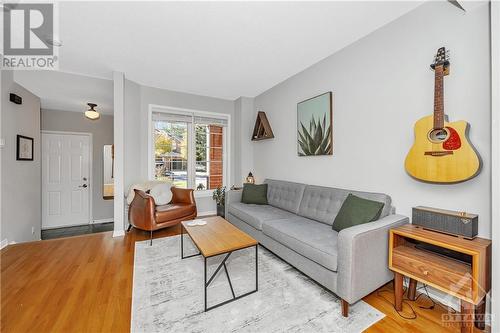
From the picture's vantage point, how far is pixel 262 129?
4.07 meters

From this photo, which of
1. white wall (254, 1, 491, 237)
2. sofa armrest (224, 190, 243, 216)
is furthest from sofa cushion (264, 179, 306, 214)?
sofa armrest (224, 190, 243, 216)

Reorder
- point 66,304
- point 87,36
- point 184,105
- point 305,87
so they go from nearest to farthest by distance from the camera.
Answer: point 66,304
point 87,36
point 305,87
point 184,105

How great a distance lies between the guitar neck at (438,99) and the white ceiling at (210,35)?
0.76 meters

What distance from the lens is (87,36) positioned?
7.75 ft

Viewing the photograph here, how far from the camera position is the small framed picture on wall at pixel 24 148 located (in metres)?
3.18

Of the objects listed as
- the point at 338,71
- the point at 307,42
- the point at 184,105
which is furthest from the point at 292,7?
the point at 184,105

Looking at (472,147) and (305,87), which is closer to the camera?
(472,147)

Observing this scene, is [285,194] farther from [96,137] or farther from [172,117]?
[96,137]

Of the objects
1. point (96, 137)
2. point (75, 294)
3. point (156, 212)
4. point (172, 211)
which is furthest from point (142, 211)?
point (96, 137)

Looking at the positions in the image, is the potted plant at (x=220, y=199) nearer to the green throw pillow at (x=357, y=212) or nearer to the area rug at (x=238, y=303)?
the area rug at (x=238, y=303)

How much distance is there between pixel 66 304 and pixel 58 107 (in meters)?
4.46

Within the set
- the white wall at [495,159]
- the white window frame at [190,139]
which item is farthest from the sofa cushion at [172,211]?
the white wall at [495,159]

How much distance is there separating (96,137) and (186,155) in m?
2.43

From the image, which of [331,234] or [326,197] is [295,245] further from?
[326,197]
